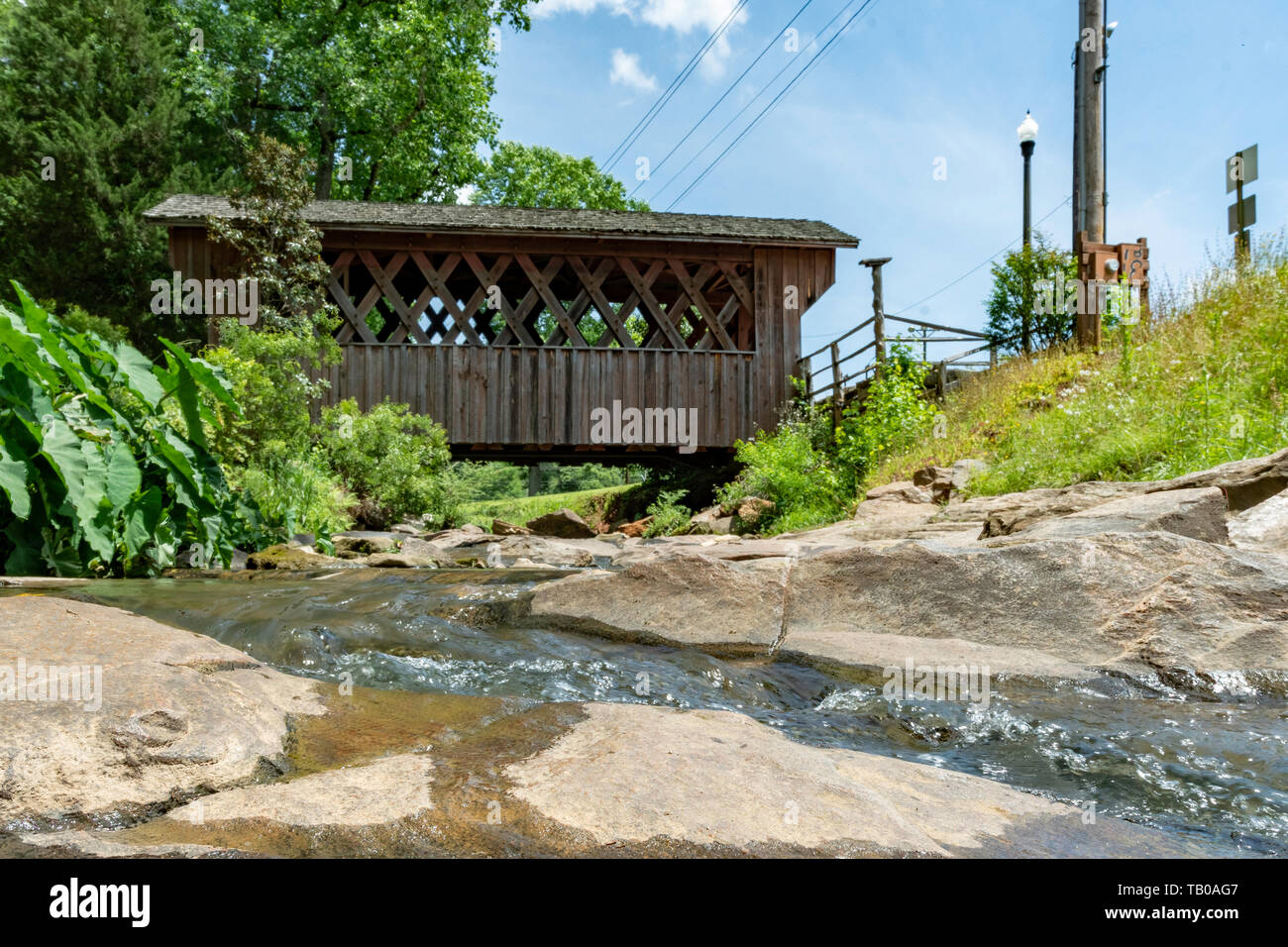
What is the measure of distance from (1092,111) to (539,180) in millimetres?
21151

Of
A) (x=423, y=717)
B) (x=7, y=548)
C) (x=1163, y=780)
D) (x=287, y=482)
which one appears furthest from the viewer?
(x=287, y=482)

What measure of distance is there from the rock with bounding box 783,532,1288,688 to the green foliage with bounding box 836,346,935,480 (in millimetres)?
8562

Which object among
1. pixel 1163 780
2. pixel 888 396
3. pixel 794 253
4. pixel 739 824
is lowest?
pixel 1163 780

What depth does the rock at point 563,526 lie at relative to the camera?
1611 cm

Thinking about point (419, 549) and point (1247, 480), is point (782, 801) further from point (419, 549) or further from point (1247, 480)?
point (419, 549)

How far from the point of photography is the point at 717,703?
3.48 metres

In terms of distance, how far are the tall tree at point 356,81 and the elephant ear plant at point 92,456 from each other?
67.6 feet

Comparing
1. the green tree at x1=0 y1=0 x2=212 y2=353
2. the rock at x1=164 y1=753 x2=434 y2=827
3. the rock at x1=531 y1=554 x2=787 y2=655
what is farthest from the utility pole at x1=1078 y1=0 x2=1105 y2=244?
the green tree at x1=0 y1=0 x2=212 y2=353

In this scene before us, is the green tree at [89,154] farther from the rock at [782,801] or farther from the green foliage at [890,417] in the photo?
the rock at [782,801]

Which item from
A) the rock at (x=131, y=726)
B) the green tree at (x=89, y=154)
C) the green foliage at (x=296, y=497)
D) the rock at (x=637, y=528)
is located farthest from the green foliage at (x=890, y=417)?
the green tree at (x=89, y=154)

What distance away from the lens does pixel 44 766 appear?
2008 millimetres
